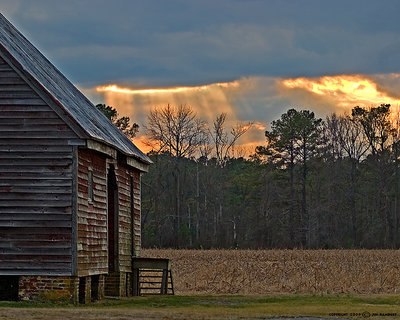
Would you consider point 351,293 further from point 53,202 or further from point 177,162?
point 177,162

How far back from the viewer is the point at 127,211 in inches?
1310

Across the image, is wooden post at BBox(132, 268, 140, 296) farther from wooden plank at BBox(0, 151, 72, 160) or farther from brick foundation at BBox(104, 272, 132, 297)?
wooden plank at BBox(0, 151, 72, 160)

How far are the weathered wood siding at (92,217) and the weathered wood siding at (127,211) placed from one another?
3.38 metres

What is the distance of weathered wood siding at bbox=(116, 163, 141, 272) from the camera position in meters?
31.9

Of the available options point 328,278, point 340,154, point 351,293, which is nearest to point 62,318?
point 351,293

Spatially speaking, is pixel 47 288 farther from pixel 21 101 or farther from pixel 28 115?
pixel 21 101

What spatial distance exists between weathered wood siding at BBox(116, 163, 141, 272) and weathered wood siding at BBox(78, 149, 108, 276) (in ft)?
11.1

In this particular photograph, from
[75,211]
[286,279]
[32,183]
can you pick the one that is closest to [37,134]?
[32,183]

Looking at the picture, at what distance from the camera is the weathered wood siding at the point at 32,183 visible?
2459cm

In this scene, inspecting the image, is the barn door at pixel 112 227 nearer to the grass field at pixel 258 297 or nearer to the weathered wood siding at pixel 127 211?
Answer: the weathered wood siding at pixel 127 211

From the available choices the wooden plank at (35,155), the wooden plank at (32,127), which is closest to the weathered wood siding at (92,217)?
the wooden plank at (35,155)

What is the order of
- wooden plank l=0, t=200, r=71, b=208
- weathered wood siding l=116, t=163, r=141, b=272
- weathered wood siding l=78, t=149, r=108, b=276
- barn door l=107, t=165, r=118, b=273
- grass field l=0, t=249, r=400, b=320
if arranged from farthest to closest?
weathered wood siding l=116, t=163, r=141, b=272
barn door l=107, t=165, r=118, b=273
weathered wood siding l=78, t=149, r=108, b=276
wooden plank l=0, t=200, r=71, b=208
grass field l=0, t=249, r=400, b=320

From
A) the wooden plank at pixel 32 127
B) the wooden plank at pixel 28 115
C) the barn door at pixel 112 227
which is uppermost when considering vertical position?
the wooden plank at pixel 28 115

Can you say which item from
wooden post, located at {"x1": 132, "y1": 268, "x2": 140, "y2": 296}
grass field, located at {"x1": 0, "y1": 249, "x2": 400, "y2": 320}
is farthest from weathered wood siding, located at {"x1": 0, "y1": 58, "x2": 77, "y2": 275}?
wooden post, located at {"x1": 132, "y1": 268, "x2": 140, "y2": 296}
